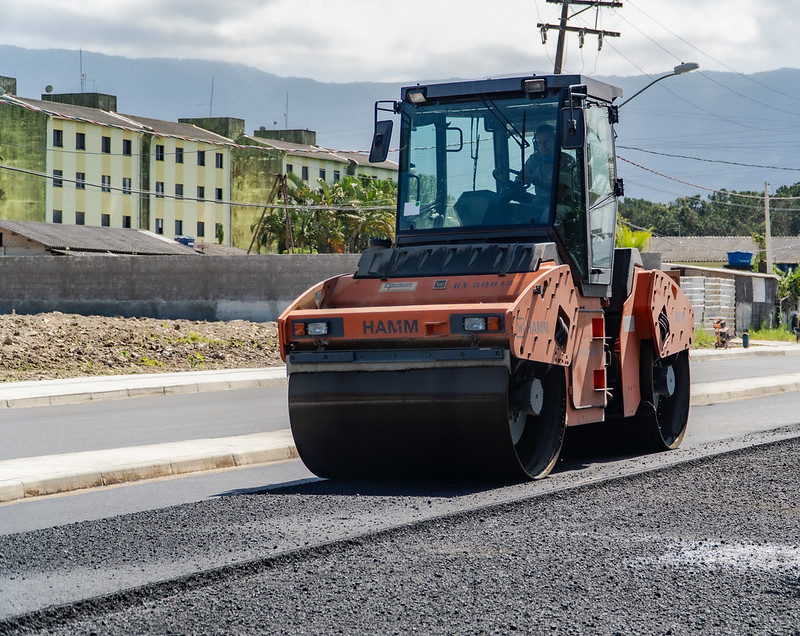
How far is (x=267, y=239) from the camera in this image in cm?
7525

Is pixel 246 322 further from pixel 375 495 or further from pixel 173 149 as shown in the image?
pixel 173 149

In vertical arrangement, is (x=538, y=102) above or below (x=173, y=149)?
below

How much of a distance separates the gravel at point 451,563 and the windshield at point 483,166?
8.88ft

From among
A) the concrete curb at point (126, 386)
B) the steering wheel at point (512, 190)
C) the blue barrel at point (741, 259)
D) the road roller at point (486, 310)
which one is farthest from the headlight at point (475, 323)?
the blue barrel at point (741, 259)

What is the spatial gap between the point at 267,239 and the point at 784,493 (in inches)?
2665

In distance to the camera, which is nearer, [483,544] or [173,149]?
[483,544]

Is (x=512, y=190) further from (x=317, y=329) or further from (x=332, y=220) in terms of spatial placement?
(x=332, y=220)

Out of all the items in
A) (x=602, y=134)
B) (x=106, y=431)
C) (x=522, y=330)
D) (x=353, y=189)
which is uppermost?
(x=353, y=189)

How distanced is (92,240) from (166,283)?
25.0 m

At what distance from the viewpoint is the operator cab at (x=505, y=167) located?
33.6 feet

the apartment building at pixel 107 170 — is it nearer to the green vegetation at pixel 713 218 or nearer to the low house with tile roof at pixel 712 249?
the low house with tile roof at pixel 712 249

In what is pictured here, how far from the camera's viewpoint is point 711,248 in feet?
329

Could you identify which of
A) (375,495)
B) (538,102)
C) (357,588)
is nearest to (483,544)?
(357,588)

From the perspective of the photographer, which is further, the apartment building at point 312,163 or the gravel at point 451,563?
the apartment building at point 312,163
